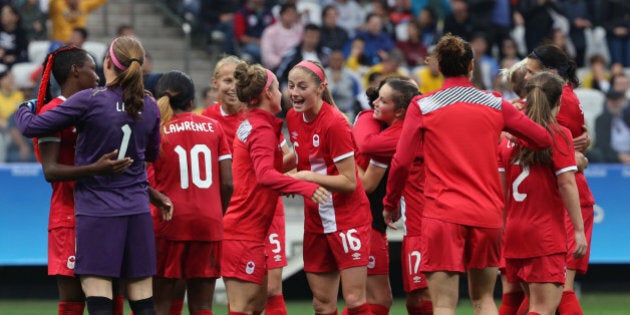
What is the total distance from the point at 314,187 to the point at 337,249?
2.78 ft

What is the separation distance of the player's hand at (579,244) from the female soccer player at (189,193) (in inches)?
97.7

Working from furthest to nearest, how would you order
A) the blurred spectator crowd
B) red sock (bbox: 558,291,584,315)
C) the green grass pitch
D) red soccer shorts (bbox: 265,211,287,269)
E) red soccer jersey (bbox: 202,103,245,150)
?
1. the blurred spectator crowd
2. the green grass pitch
3. red soccer jersey (bbox: 202,103,245,150)
4. red soccer shorts (bbox: 265,211,287,269)
5. red sock (bbox: 558,291,584,315)

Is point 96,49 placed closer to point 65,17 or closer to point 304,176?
point 65,17

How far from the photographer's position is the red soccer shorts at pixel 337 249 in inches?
316

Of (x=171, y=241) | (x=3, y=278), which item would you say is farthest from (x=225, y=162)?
(x=3, y=278)

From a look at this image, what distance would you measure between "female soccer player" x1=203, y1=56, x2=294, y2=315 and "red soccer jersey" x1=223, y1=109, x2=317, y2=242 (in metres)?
0.46

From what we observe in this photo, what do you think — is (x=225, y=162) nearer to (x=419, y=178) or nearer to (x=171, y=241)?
(x=171, y=241)

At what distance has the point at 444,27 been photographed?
1825 centimetres

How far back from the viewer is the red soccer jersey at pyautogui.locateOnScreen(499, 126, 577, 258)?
807cm

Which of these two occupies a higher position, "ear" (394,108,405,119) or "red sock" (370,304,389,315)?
"ear" (394,108,405,119)

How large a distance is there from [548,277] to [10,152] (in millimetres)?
7648

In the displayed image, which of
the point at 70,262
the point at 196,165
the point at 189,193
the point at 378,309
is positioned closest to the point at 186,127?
the point at 196,165

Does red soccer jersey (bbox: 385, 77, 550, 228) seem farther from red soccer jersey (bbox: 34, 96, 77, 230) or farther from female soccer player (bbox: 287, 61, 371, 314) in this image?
red soccer jersey (bbox: 34, 96, 77, 230)

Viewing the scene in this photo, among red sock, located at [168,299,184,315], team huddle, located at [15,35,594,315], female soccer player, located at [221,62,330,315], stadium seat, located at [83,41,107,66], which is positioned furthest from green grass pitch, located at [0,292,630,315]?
female soccer player, located at [221,62,330,315]
